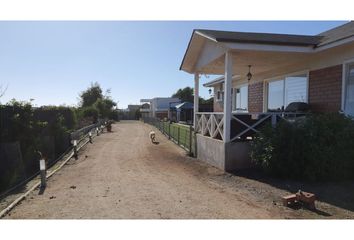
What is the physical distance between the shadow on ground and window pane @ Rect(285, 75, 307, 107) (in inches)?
171

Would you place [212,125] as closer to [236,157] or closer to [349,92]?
[236,157]

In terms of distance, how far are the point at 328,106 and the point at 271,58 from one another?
2444 millimetres

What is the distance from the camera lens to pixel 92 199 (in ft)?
20.7

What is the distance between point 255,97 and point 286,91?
2910 mm

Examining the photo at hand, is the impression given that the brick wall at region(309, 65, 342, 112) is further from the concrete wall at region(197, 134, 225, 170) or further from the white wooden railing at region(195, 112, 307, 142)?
the concrete wall at region(197, 134, 225, 170)

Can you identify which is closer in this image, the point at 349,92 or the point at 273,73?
the point at 349,92

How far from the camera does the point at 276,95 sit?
1316 centimetres

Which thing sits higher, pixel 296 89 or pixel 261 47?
pixel 261 47

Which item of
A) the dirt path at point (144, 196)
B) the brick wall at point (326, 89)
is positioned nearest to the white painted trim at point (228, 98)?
the dirt path at point (144, 196)

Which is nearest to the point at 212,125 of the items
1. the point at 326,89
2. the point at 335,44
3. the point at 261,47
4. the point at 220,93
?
the point at 261,47

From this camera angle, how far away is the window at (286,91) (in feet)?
36.5

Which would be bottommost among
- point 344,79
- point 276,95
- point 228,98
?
point 228,98

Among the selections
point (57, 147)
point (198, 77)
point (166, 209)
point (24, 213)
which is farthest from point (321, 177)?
point (57, 147)

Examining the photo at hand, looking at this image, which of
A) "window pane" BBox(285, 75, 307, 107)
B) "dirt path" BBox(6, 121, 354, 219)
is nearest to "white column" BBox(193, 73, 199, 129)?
"dirt path" BBox(6, 121, 354, 219)
